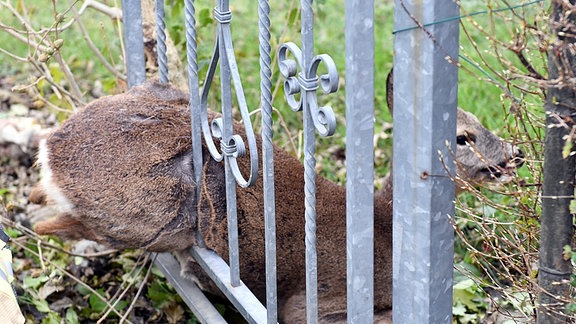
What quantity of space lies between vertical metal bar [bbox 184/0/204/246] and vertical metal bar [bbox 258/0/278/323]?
1.88ft

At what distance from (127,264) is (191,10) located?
1.68m

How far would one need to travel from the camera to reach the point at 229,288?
288 cm

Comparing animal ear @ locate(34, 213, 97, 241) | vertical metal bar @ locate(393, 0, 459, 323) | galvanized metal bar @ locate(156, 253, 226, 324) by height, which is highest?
vertical metal bar @ locate(393, 0, 459, 323)

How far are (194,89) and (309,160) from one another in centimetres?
93

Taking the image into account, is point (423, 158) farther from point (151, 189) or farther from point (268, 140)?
point (151, 189)

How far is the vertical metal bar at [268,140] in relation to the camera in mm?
2303

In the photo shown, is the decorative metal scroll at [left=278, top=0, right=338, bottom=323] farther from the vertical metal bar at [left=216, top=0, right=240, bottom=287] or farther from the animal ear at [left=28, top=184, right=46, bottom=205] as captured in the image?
the animal ear at [left=28, top=184, right=46, bottom=205]

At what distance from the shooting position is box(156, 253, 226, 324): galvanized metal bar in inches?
124

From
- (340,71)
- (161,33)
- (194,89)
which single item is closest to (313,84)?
(194,89)

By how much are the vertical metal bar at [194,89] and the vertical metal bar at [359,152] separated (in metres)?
1.06

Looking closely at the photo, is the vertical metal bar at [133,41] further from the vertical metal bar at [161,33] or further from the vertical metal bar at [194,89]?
the vertical metal bar at [194,89]

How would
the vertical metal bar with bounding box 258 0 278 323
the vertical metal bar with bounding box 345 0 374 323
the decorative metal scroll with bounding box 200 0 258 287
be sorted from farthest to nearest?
the decorative metal scroll with bounding box 200 0 258 287 → the vertical metal bar with bounding box 258 0 278 323 → the vertical metal bar with bounding box 345 0 374 323

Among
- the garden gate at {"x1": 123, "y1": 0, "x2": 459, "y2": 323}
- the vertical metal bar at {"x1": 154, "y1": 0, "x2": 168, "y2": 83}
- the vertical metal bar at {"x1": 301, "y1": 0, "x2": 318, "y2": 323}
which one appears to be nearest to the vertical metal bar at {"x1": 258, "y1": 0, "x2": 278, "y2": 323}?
the garden gate at {"x1": 123, "y1": 0, "x2": 459, "y2": 323}

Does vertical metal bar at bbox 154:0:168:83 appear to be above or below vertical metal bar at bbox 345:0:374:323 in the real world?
above
